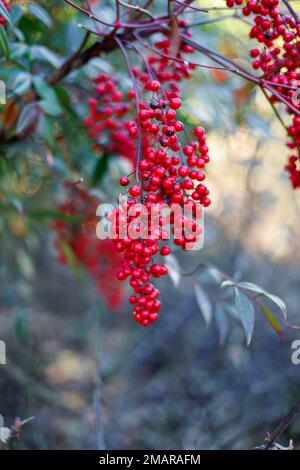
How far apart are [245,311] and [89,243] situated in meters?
0.94

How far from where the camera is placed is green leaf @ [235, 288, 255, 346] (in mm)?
979

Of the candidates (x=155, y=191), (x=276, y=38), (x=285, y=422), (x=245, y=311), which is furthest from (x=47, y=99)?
(x=285, y=422)

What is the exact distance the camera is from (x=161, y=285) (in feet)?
8.80

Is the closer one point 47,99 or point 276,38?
point 276,38

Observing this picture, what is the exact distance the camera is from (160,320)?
2627mm

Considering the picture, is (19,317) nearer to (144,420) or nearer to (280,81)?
(144,420)

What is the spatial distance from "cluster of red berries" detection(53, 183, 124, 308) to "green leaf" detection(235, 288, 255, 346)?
820mm

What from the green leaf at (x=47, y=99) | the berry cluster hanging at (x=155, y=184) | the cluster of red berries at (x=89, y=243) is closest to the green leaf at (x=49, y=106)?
the green leaf at (x=47, y=99)

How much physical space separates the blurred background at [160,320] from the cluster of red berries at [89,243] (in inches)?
3.0

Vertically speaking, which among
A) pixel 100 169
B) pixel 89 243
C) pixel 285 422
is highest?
pixel 100 169

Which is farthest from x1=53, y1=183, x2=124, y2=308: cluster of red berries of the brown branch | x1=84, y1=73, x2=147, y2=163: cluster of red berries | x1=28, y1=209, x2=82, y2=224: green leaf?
the brown branch

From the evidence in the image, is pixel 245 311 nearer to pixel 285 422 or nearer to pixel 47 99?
pixel 285 422

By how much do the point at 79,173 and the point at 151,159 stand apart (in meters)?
1.00
